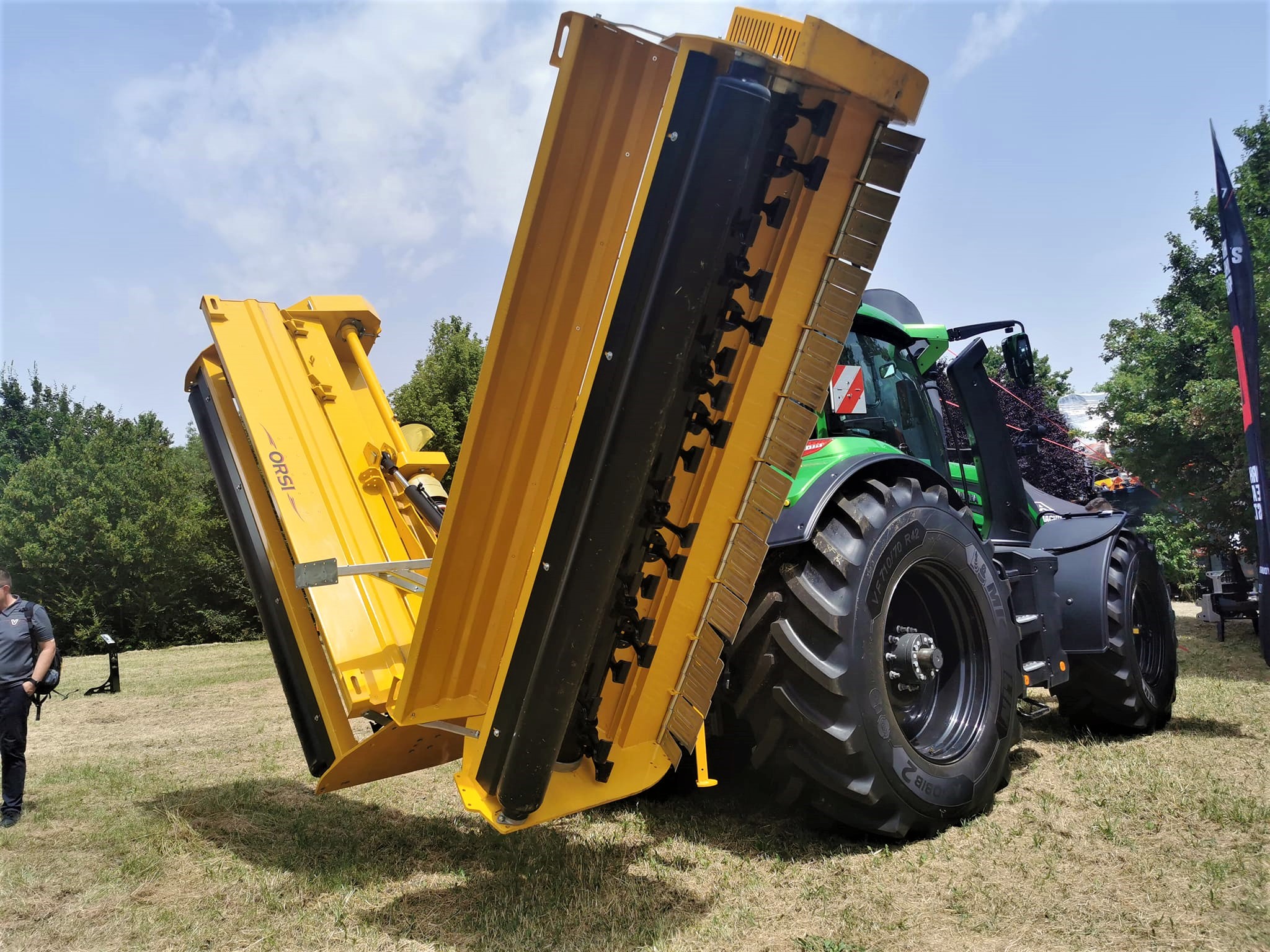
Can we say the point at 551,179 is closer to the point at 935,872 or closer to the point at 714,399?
the point at 714,399

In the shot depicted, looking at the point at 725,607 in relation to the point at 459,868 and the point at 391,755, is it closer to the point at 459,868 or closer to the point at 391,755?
the point at 391,755

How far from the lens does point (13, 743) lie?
14.8ft

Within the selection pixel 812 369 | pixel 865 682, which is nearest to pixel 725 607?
pixel 865 682

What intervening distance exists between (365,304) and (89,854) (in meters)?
2.78

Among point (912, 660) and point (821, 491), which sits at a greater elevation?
point (821, 491)

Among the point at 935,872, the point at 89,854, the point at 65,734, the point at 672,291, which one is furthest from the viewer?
the point at 65,734

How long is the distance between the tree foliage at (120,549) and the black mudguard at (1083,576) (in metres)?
23.1

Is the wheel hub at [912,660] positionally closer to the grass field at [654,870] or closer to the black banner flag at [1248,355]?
the grass field at [654,870]

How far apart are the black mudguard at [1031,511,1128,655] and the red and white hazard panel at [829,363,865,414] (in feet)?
5.68

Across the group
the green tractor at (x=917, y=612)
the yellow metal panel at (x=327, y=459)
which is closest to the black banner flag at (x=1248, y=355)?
the green tractor at (x=917, y=612)

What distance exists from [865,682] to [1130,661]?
2813 mm

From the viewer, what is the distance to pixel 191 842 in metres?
3.55

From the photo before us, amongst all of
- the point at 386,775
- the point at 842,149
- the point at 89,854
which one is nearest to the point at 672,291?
the point at 842,149

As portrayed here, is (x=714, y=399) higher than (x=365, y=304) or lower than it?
lower
